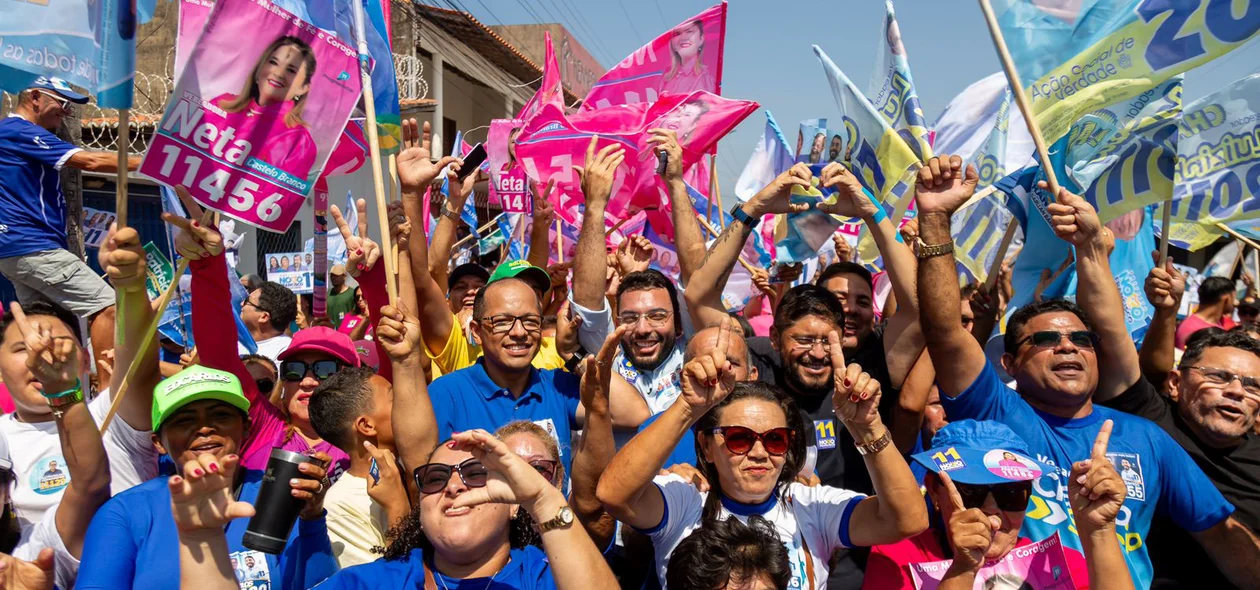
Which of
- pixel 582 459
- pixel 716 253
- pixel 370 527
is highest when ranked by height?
pixel 716 253

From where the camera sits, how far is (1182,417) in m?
3.49

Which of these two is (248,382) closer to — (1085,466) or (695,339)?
(695,339)

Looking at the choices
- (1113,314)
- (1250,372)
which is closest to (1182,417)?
(1250,372)

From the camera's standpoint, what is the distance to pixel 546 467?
8.57ft

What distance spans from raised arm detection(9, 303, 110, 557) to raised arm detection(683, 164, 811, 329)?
2294 millimetres

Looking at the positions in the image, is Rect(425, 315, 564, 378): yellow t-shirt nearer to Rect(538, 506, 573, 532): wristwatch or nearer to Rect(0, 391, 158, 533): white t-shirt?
Rect(0, 391, 158, 533): white t-shirt

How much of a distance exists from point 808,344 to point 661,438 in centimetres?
127

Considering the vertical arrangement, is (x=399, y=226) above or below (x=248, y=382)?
above

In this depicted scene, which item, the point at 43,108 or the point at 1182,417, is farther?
the point at 43,108

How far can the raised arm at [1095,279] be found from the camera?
336 centimetres

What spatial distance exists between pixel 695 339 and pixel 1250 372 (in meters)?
2.01

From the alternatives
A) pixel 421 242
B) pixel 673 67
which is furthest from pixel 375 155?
pixel 673 67

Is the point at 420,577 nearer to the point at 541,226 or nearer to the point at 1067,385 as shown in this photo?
the point at 1067,385

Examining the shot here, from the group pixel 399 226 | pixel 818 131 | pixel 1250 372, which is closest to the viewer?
pixel 1250 372
